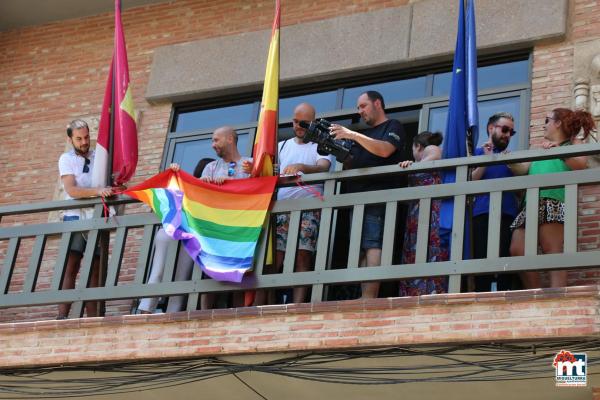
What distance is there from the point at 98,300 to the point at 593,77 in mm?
4510

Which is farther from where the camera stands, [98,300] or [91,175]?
[91,175]

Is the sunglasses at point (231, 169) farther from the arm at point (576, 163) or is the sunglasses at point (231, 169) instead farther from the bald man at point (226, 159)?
the arm at point (576, 163)

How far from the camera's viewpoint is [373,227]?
29.3ft

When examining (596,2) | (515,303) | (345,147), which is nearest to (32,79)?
(345,147)

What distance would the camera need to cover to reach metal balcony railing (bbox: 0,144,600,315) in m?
8.13

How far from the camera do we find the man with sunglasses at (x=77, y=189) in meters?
9.92

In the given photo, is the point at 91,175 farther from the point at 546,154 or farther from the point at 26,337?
the point at 546,154

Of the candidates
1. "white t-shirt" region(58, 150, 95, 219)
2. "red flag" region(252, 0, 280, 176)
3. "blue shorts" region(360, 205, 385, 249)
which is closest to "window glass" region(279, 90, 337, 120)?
"red flag" region(252, 0, 280, 176)

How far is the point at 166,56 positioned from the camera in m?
12.4

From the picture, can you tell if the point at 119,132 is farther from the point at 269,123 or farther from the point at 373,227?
the point at 373,227

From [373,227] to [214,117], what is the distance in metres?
3.64

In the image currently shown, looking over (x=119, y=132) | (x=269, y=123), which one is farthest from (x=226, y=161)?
(x=119, y=132)

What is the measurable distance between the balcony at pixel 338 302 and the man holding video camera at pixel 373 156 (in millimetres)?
142

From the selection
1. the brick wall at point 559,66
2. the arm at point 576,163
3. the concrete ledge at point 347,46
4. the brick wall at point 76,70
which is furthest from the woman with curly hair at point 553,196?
the brick wall at point 76,70
